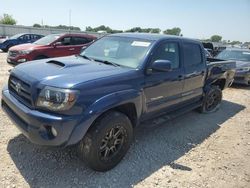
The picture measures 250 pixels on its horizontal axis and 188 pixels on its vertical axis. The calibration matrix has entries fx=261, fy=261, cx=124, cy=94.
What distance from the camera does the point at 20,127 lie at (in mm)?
3238

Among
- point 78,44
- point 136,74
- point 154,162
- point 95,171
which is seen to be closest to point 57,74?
point 136,74

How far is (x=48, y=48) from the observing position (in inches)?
388

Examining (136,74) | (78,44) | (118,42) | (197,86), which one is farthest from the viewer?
(78,44)

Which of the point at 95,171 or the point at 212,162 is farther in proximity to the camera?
the point at 212,162

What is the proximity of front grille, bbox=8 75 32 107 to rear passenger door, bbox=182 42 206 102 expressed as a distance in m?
2.88

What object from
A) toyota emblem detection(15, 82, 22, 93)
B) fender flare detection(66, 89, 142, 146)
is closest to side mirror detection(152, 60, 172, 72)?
fender flare detection(66, 89, 142, 146)

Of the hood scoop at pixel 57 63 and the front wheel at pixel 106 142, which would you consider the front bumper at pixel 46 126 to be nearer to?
the front wheel at pixel 106 142

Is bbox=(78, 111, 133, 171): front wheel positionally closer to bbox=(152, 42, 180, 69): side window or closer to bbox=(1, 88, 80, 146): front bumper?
bbox=(1, 88, 80, 146): front bumper

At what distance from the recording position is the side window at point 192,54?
5.05m

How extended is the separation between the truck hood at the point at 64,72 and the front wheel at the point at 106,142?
558mm

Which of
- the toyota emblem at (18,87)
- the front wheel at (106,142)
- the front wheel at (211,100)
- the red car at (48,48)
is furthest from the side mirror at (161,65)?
the red car at (48,48)

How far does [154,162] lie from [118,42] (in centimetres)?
211

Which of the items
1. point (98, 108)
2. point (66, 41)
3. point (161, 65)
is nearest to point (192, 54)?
point (161, 65)

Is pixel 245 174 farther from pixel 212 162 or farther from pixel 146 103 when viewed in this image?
pixel 146 103
